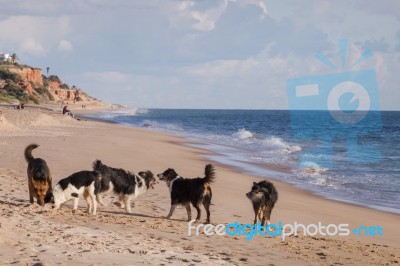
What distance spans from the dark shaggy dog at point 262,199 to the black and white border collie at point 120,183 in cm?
263

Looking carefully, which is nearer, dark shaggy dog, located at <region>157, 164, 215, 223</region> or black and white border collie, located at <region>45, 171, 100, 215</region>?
black and white border collie, located at <region>45, 171, 100, 215</region>

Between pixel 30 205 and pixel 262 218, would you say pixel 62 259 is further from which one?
pixel 262 218

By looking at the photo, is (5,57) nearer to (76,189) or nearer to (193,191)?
(76,189)

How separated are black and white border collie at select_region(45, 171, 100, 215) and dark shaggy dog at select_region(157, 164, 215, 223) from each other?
63.6 inches

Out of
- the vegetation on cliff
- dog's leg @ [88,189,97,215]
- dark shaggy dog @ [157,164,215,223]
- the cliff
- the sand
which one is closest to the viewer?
the sand

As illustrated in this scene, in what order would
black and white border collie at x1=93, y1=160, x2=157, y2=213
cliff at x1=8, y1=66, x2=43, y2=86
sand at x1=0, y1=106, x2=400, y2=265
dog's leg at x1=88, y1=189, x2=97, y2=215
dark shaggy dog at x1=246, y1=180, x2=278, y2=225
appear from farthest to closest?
cliff at x1=8, y1=66, x2=43, y2=86, black and white border collie at x1=93, y1=160, x2=157, y2=213, dog's leg at x1=88, y1=189, x2=97, y2=215, dark shaggy dog at x1=246, y1=180, x2=278, y2=225, sand at x1=0, y1=106, x2=400, y2=265

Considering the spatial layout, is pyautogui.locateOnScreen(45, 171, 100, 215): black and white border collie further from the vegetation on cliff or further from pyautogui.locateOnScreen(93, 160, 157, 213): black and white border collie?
the vegetation on cliff

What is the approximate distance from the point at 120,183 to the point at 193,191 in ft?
5.22

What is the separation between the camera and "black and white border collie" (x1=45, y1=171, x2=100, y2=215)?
31.4 ft

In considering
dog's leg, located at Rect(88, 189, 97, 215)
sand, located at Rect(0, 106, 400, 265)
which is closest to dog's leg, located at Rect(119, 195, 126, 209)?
sand, located at Rect(0, 106, 400, 265)

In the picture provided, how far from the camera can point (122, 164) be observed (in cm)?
1841

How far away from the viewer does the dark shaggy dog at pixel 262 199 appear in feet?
31.3

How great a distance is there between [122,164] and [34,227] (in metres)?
10.8

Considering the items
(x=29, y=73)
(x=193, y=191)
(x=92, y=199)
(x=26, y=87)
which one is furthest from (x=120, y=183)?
(x=29, y=73)
